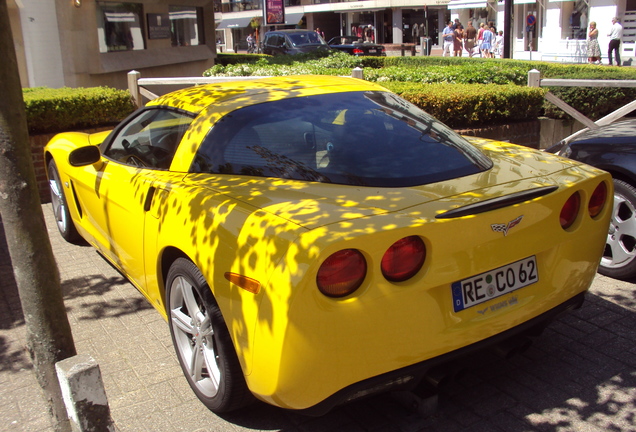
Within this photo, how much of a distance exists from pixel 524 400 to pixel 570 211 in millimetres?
1009

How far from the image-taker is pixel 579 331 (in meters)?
4.11

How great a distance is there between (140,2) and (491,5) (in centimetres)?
2614

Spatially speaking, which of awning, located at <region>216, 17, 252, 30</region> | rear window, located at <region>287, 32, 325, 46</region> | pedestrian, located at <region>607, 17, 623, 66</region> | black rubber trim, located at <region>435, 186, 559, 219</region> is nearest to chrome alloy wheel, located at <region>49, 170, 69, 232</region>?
black rubber trim, located at <region>435, 186, 559, 219</region>

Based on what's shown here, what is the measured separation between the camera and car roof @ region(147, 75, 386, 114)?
4004 millimetres

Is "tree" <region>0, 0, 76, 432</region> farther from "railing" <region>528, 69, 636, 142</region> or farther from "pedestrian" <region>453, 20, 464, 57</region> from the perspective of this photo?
"pedestrian" <region>453, 20, 464, 57</region>

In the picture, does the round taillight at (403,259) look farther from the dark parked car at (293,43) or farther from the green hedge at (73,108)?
the dark parked car at (293,43)

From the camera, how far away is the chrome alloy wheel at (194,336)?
10.7 ft

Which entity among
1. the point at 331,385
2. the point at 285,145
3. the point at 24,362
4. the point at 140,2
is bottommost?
the point at 24,362

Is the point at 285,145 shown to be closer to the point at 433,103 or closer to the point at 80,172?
the point at 80,172

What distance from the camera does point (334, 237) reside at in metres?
2.62

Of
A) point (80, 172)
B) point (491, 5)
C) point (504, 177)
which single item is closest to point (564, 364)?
point (504, 177)

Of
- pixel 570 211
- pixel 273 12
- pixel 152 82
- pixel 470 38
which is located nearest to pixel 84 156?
pixel 570 211

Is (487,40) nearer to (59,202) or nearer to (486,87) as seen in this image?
(486,87)

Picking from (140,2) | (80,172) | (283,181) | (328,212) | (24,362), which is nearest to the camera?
(328,212)
